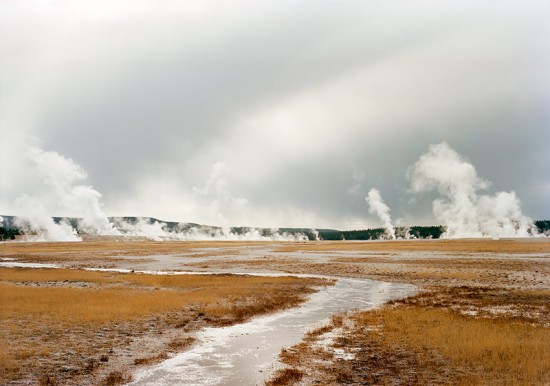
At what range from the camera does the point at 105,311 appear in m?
27.2

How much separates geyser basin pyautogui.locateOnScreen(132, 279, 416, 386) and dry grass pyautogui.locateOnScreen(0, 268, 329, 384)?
1.33m

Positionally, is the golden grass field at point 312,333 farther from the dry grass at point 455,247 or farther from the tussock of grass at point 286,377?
the dry grass at point 455,247

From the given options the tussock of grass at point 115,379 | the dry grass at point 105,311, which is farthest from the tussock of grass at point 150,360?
the tussock of grass at point 115,379

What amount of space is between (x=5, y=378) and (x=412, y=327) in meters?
17.5

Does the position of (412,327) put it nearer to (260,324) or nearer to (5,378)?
(260,324)

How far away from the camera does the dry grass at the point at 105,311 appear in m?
17.4

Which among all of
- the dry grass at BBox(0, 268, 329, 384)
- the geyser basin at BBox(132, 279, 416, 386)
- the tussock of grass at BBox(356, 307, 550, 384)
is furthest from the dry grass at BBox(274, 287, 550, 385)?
the dry grass at BBox(0, 268, 329, 384)

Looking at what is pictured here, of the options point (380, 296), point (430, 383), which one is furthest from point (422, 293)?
point (430, 383)

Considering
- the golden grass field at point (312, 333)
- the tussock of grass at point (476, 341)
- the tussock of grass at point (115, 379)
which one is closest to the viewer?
the tussock of grass at point (115, 379)

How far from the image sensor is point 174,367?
16.3 m

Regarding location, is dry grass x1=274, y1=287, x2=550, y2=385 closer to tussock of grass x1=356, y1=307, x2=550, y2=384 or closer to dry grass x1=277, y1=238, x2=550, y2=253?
tussock of grass x1=356, y1=307, x2=550, y2=384

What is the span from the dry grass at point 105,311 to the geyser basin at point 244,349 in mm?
1327

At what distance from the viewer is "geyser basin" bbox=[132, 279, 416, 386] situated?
15.0 m

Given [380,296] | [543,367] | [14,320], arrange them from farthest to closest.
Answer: [380,296]
[14,320]
[543,367]
